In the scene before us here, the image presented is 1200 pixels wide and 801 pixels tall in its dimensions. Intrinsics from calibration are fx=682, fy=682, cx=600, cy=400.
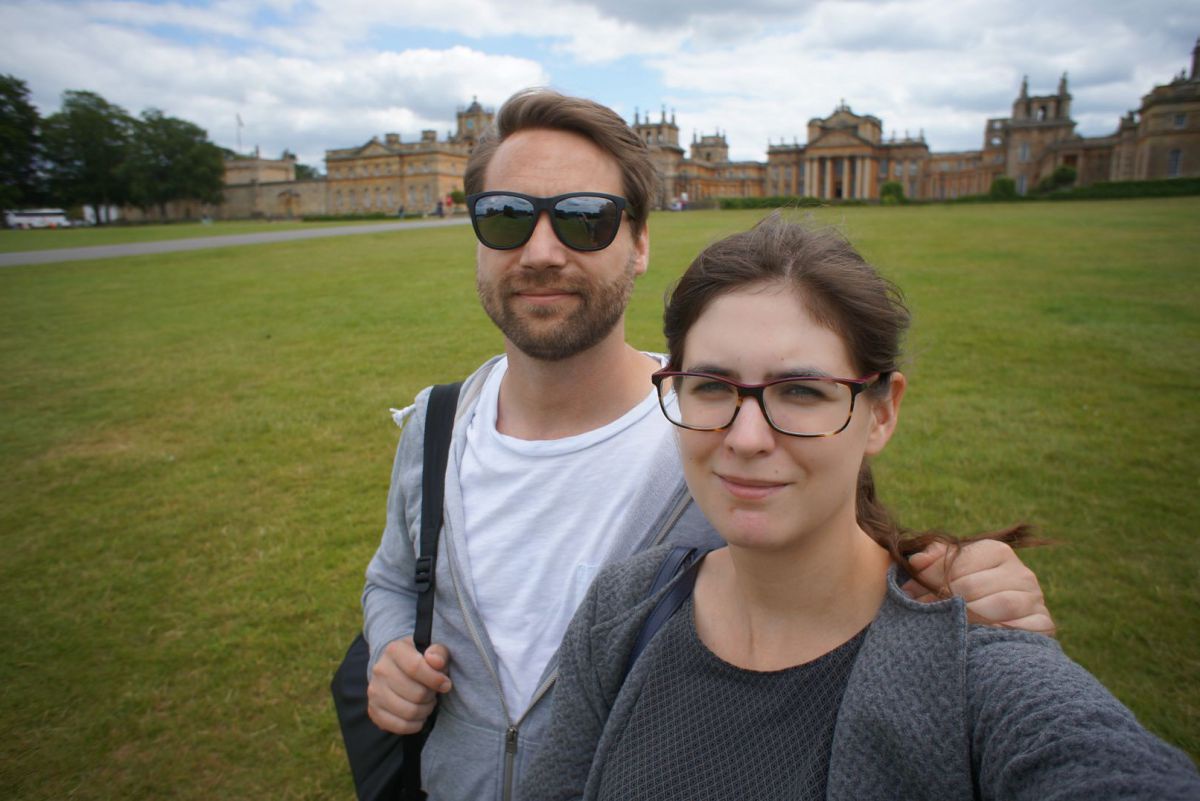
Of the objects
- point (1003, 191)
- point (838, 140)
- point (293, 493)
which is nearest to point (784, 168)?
point (838, 140)

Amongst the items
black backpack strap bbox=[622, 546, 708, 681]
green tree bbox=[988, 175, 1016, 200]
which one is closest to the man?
black backpack strap bbox=[622, 546, 708, 681]

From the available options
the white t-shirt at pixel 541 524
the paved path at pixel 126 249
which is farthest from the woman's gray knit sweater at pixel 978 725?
the paved path at pixel 126 249

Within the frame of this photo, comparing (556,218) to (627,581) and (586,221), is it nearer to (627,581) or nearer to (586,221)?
(586,221)

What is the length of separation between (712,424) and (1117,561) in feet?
13.6

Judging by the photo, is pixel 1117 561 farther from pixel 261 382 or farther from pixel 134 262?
pixel 134 262

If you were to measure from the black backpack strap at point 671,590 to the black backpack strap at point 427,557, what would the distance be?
0.74 metres

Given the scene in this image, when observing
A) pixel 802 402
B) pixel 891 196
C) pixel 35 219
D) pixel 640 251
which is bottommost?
pixel 802 402

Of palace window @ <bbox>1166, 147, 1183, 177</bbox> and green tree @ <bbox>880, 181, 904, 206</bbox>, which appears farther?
green tree @ <bbox>880, 181, 904, 206</bbox>

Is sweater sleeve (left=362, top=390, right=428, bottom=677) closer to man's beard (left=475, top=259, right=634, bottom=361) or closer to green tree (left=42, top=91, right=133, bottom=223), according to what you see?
man's beard (left=475, top=259, right=634, bottom=361)

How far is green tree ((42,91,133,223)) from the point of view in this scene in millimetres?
57562

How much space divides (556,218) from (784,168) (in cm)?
9523

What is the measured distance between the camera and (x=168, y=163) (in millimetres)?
65500

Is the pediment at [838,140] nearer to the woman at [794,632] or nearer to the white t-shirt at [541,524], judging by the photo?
the white t-shirt at [541,524]

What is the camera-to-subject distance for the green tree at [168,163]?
204ft
